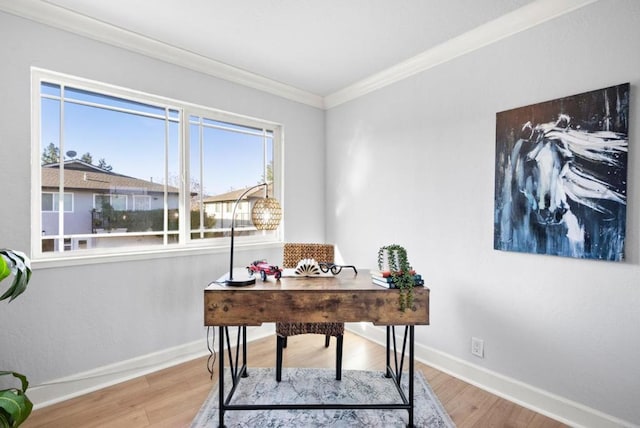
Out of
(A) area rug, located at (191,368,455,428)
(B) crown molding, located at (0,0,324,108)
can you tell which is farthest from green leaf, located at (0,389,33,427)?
(B) crown molding, located at (0,0,324,108)

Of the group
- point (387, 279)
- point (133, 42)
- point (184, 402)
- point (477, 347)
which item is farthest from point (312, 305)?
point (133, 42)

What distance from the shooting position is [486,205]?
2.16m

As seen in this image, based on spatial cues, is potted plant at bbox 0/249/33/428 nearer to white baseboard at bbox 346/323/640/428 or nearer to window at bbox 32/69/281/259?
window at bbox 32/69/281/259

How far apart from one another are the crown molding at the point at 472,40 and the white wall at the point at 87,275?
1.12m

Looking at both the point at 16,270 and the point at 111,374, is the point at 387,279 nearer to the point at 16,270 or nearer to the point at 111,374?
the point at 16,270

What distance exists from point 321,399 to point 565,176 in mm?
2002

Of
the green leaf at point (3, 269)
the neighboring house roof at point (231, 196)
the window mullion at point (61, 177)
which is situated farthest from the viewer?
the neighboring house roof at point (231, 196)

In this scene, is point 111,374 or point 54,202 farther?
point 111,374

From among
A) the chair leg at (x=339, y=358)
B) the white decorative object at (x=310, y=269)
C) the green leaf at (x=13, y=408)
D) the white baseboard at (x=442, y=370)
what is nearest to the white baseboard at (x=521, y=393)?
the white baseboard at (x=442, y=370)

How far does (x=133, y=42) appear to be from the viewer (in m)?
2.24

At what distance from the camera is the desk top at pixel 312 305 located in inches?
66.3

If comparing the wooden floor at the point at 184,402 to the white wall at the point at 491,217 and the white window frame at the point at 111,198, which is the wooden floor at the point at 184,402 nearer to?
the white wall at the point at 491,217

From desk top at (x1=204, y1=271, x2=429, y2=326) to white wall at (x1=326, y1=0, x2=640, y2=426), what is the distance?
0.78 m

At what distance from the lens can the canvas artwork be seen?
5.28 ft
